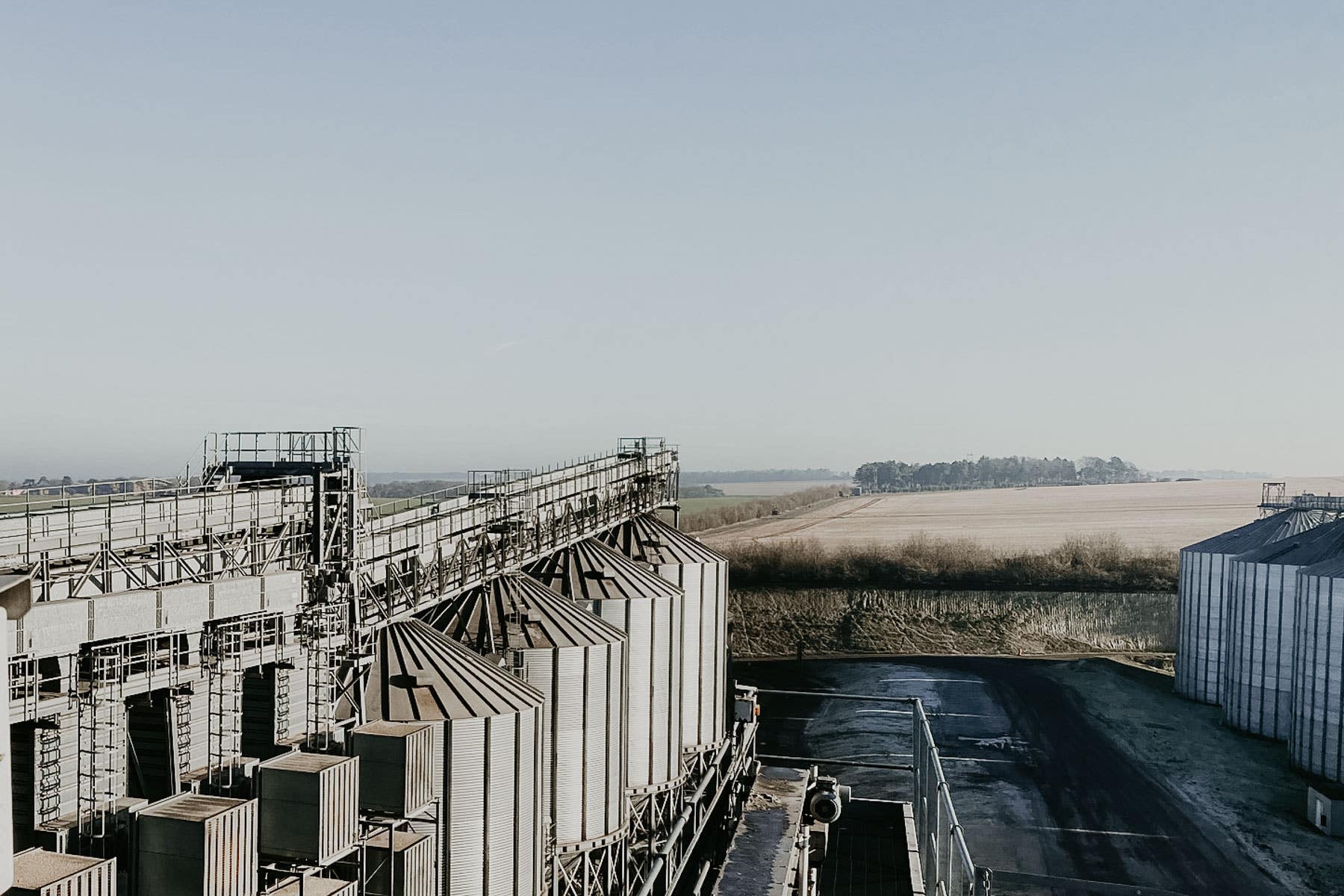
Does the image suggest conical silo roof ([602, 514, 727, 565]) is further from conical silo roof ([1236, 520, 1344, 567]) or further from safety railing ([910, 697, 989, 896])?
conical silo roof ([1236, 520, 1344, 567])

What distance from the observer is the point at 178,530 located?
17.0 metres

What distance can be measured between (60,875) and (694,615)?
27.6 metres

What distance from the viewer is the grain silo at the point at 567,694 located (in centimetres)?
2569

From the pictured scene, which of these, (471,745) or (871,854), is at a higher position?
(471,745)

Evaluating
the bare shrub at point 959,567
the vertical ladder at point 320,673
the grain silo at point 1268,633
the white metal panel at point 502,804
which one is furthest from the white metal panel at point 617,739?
the bare shrub at point 959,567

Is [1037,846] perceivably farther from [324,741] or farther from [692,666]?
[324,741]

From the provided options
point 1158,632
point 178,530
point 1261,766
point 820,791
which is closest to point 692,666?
point 820,791

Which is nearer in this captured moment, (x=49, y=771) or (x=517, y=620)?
(x=49, y=771)

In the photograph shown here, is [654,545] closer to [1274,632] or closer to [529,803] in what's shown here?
[529,803]

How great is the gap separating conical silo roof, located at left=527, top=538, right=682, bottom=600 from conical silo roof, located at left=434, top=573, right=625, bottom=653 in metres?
3.72

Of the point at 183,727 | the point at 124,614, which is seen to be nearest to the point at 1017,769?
the point at 183,727

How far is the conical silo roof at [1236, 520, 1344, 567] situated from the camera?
5825 centimetres

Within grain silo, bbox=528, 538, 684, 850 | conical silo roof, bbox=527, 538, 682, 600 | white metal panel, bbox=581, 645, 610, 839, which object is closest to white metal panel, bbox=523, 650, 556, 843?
white metal panel, bbox=581, 645, 610, 839

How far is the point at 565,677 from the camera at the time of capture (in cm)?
2597
